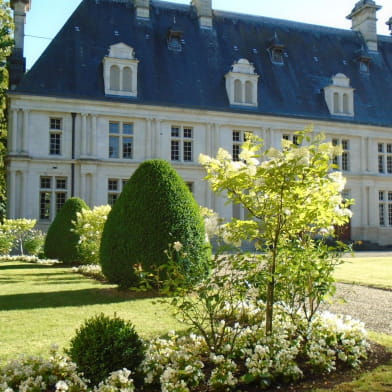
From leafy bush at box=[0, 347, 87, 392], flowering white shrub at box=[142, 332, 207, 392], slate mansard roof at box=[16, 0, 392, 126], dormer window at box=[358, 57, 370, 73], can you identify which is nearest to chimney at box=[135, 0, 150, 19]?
slate mansard roof at box=[16, 0, 392, 126]

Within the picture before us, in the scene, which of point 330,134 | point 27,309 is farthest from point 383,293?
point 330,134

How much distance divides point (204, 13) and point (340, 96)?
9594mm

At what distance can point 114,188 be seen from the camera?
2541cm

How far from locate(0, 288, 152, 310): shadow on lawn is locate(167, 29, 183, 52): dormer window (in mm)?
21019

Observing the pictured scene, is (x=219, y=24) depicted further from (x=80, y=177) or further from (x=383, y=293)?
(x=383, y=293)

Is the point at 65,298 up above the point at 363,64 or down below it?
below

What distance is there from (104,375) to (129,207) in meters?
5.56

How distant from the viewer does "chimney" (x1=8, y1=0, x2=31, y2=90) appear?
24.8 metres

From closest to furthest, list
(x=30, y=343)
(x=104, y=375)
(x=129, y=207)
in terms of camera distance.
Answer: (x=104, y=375) < (x=30, y=343) < (x=129, y=207)

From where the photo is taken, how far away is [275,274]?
527cm

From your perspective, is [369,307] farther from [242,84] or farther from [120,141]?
[242,84]

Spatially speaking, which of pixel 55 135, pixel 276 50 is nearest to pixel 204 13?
pixel 276 50

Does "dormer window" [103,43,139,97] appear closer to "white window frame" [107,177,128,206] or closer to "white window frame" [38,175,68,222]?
"white window frame" [107,177,128,206]

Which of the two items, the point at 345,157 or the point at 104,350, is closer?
the point at 104,350
